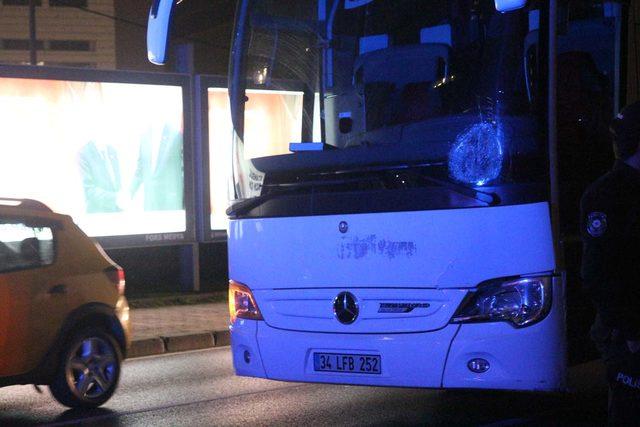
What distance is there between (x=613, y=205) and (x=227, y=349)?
942 centimetres

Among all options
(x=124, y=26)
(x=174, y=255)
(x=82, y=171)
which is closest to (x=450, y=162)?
(x=82, y=171)

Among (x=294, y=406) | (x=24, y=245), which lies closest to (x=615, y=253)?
(x=294, y=406)

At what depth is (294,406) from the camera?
8.91m

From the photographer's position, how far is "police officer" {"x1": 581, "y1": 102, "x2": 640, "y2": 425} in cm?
445

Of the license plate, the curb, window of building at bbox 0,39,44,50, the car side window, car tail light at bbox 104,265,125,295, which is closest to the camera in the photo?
the license plate

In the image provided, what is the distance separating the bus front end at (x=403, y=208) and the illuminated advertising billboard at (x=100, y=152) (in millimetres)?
9281

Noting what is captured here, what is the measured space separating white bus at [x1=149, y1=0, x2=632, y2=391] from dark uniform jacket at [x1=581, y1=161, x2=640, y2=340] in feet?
6.98

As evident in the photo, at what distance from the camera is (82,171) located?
17297mm

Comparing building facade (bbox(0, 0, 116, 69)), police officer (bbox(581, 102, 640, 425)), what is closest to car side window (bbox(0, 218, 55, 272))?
police officer (bbox(581, 102, 640, 425))

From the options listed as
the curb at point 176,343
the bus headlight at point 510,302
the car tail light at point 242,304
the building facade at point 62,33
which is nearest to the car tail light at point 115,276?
the car tail light at point 242,304

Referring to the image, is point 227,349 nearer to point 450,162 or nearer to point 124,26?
point 450,162

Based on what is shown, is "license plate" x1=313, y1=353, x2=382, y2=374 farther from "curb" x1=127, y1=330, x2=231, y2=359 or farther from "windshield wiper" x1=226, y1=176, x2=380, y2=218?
"curb" x1=127, y1=330, x2=231, y2=359

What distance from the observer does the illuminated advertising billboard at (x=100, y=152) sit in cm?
1652

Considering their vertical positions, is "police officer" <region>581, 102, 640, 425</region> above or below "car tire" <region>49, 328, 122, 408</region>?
above
